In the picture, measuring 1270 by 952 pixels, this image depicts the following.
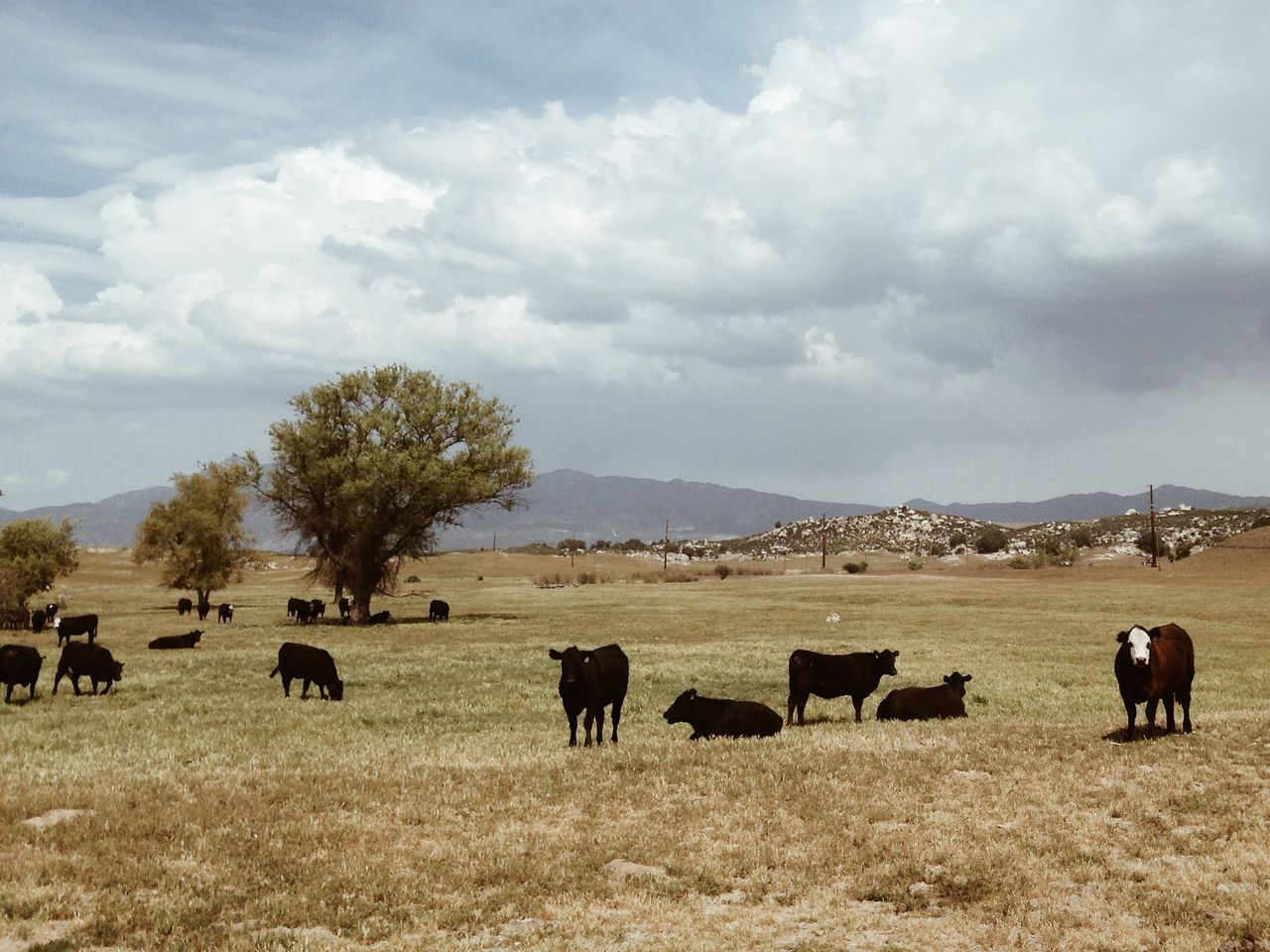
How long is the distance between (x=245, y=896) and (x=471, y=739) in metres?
8.15

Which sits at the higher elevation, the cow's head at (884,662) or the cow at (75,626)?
the cow's head at (884,662)

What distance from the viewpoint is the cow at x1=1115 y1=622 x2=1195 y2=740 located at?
1545 centimetres

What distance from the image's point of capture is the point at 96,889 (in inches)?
353

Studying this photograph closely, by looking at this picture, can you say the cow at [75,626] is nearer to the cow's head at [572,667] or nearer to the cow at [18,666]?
the cow at [18,666]

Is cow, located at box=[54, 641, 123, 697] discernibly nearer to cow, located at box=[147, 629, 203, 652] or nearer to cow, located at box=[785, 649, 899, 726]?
cow, located at box=[147, 629, 203, 652]

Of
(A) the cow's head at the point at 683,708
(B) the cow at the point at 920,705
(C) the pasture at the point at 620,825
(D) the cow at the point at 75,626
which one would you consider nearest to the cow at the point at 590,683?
(C) the pasture at the point at 620,825

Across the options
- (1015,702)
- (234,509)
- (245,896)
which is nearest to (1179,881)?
(245,896)

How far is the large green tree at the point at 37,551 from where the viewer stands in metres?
53.8

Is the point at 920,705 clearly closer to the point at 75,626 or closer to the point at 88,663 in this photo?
the point at 88,663

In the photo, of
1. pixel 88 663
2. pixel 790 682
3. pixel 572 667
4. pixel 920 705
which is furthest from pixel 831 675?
pixel 88 663

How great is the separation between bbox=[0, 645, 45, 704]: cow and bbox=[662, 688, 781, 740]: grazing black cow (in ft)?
52.2

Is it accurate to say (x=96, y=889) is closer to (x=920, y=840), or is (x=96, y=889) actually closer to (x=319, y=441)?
(x=920, y=840)

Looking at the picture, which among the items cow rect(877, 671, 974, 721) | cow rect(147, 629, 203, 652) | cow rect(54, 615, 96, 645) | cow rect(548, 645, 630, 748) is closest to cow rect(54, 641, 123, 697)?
cow rect(147, 629, 203, 652)

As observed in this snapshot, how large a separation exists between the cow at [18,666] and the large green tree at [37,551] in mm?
33552
